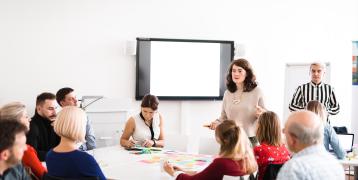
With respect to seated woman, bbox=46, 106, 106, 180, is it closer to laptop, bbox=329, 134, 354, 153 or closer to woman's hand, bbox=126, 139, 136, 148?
woman's hand, bbox=126, 139, 136, 148

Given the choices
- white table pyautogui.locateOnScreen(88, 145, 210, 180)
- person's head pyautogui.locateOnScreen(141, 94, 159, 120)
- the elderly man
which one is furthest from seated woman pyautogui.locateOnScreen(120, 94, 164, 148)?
the elderly man

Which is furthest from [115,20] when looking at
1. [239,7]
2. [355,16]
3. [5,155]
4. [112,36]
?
[5,155]

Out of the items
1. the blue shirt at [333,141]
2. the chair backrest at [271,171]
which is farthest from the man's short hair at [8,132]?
the blue shirt at [333,141]

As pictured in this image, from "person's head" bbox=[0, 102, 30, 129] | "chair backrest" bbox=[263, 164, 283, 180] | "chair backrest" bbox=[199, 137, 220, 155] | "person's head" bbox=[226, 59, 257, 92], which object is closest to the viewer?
"person's head" bbox=[0, 102, 30, 129]

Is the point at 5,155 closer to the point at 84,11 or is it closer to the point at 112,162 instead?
the point at 112,162

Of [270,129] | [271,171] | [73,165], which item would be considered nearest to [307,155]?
[271,171]

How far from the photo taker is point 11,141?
2.03 meters

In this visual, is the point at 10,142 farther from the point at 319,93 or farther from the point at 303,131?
the point at 319,93

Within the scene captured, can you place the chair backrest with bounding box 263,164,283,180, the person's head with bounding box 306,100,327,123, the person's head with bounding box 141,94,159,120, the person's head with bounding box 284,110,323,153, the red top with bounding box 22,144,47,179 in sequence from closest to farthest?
the person's head with bounding box 284,110,323,153 → the red top with bounding box 22,144,47,179 → the chair backrest with bounding box 263,164,283,180 → the person's head with bounding box 306,100,327,123 → the person's head with bounding box 141,94,159,120

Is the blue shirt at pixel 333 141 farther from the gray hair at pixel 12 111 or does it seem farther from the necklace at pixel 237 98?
the gray hair at pixel 12 111

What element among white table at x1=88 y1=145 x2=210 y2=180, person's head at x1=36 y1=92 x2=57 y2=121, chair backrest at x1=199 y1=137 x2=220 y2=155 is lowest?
chair backrest at x1=199 y1=137 x2=220 y2=155

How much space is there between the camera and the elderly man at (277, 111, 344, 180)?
2.03 metres

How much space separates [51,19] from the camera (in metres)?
6.06

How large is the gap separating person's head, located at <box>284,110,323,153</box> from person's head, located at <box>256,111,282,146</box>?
1.04 meters
